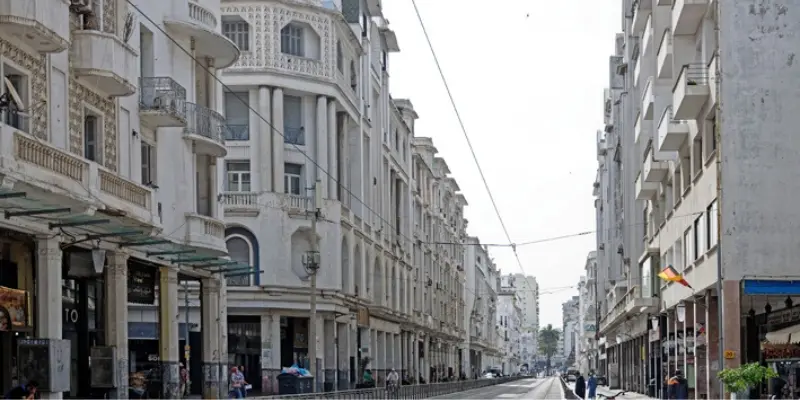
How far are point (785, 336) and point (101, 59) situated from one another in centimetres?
2066

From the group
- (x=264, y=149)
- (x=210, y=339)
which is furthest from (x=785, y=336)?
(x=264, y=149)

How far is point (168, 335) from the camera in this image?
3541 cm

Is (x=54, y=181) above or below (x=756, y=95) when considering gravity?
below

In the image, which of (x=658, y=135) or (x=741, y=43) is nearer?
(x=741, y=43)

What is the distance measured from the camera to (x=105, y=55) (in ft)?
95.0

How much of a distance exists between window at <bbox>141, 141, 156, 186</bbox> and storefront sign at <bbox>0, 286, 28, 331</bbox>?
7924 mm

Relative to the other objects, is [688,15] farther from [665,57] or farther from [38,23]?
[38,23]

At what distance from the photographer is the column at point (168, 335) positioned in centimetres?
3528

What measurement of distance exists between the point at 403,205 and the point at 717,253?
54497mm

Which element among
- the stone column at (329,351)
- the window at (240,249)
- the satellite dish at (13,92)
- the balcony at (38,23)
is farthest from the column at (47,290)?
the stone column at (329,351)

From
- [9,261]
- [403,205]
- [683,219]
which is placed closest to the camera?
[9,261]

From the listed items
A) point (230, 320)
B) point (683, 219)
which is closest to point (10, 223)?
point (683, 219)

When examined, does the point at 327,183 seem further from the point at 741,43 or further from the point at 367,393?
the point at 741,43

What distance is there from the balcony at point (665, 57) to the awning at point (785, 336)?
974cm
